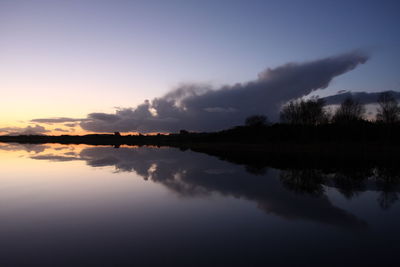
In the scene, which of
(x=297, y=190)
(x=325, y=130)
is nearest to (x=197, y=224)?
(x=297, y=190)

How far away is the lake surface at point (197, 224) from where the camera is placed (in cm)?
797

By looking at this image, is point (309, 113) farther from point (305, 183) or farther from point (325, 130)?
point (305, 183)

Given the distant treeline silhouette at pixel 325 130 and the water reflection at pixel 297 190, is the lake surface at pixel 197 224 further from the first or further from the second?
the distant treeline silhouette at pixel 325 130

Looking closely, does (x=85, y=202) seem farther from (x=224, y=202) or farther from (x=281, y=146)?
(x=281, y=146)

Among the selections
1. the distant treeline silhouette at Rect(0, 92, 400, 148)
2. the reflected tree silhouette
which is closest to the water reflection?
the reflected tree silhouette

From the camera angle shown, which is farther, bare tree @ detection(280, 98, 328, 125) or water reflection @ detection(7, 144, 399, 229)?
bare tree @ detection(280, 98, 328, 125)

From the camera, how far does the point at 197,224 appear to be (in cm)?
1110

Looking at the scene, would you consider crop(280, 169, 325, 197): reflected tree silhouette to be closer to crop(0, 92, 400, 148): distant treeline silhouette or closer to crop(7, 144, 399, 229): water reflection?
crop(7, 144, 399, 229): water reflection

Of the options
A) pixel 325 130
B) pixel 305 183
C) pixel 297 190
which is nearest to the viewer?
pixel 297 190

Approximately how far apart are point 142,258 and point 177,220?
151 inches

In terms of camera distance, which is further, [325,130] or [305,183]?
[325,130]

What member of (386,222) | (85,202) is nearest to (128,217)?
(85,202)

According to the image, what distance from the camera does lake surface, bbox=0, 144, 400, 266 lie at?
26.1 feet

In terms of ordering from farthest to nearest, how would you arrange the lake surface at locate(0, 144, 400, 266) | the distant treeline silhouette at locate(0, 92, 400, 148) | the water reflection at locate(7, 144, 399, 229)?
the distant treeline silhouette at locate(0, 92, 400, 148), the water reflection at locate(7, 144, 399, 229), the lake surface at locate(0, 144, 400, 266)
